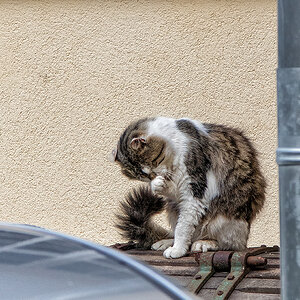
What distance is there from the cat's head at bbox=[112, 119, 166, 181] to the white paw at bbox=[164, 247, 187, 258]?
43cm

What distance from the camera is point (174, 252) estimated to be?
12.5 ft

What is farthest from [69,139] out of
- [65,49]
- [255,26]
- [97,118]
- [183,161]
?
Answer: [183,161]

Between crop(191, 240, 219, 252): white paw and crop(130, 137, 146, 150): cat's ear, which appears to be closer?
crop(191, 240, 219, 252): white paw

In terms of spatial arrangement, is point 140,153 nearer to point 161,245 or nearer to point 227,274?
point 161,245

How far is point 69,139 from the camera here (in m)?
5.78

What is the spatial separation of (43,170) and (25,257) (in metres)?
4.15

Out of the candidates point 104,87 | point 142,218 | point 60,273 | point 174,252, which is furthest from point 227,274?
point 104,87

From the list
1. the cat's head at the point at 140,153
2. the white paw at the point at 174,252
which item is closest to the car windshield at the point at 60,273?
the white paw at the point at 174,252

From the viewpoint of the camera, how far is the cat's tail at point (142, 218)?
417 cm

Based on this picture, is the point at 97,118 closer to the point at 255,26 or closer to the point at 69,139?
the point at 69,139

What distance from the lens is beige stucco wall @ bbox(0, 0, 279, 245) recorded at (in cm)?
546

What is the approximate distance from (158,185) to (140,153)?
24 centimetres

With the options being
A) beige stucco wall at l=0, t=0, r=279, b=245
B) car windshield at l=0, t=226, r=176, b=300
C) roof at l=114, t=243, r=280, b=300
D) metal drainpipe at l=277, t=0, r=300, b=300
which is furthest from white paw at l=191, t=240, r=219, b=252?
car windshield at l=0, t=226, r=176, b=300

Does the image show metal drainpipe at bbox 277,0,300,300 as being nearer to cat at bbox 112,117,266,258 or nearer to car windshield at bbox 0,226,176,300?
car windshield at bbox 0,226,176,300
